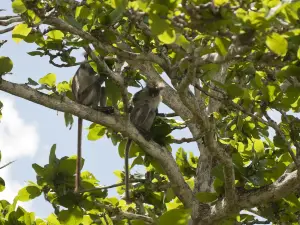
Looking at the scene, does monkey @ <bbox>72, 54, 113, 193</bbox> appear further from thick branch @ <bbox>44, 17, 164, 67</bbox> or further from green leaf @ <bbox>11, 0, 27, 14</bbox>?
green leaf @ <bbox>11, 0, 27, 14</bbox>

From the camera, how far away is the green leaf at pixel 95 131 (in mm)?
6570

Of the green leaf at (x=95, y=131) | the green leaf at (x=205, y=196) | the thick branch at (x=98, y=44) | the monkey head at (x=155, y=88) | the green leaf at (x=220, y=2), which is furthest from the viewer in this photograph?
the monkey head at (x=155, y=88)

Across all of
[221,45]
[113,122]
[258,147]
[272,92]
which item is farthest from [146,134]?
[221,45]

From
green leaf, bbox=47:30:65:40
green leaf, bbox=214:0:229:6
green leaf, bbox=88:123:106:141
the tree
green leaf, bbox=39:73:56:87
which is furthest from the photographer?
green leaf, bbox=88:123:106:141

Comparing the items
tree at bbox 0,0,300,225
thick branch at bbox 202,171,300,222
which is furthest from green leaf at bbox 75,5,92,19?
thick branch at bbox 202,171,300,222

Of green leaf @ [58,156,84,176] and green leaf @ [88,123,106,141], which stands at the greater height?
green leaf @ [88,123,106,141]

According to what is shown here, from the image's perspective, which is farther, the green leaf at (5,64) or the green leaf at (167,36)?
the green leaf at (5,64)

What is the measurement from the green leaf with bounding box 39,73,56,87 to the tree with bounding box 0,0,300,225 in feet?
0.03

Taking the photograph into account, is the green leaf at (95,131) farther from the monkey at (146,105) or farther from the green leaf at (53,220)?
the monkey at (146,105)

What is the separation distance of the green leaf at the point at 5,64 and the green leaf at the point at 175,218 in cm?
310

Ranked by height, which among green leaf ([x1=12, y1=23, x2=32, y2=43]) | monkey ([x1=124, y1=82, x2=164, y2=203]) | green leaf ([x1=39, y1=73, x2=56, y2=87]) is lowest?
green leaf ([x1=12, y1=23, x2=32, y2=43])

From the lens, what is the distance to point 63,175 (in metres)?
5.87

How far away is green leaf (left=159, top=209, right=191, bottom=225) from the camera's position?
2.72m

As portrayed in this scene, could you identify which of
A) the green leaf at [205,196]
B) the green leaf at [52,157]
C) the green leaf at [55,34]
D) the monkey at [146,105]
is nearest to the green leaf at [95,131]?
the green leaf at [52,157]
